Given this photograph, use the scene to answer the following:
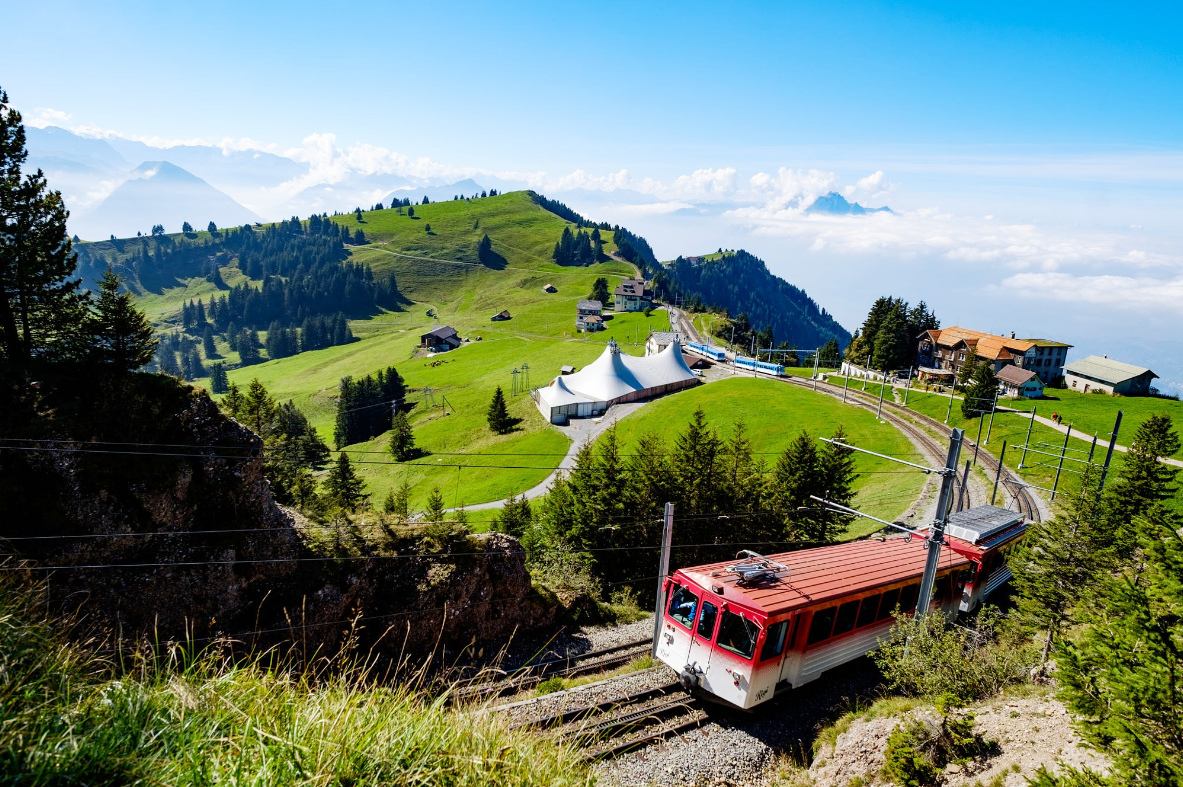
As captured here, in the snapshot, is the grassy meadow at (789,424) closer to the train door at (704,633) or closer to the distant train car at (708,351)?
the distant train car at (708,351)

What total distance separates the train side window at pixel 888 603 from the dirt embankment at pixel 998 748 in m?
3.98

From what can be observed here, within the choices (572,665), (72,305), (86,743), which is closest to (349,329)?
(72,305)

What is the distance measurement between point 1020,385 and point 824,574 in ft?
240

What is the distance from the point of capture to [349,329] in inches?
7352

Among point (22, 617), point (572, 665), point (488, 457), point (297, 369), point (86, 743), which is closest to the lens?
point (86, 743)

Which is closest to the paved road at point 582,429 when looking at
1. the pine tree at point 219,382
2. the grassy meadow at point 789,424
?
the grassy meadow at point 789,424

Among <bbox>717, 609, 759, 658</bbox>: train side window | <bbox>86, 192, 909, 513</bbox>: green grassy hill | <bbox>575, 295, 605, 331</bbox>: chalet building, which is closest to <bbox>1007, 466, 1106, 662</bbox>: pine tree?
<bbox>717, 609, 759, 658</bbox>: train side window

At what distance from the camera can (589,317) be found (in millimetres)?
142750

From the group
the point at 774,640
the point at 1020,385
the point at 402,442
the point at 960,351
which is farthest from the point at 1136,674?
the point at 960,351

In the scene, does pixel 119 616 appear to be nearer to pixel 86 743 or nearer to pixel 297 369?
pixel 86 743

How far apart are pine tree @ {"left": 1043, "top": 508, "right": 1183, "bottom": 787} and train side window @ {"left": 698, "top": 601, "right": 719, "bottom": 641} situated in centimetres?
735

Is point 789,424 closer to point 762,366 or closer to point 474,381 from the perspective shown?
point 762,366

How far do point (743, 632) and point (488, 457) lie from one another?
60.9 meters

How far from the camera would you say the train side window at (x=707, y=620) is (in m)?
14.8
